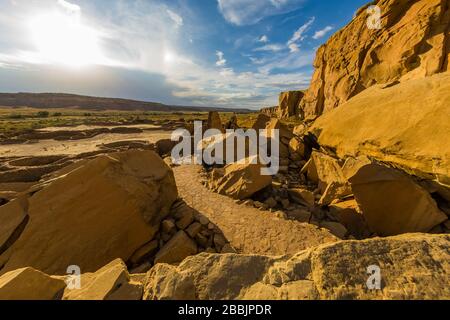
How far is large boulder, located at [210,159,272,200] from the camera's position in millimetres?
7867

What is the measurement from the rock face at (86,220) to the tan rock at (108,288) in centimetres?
259

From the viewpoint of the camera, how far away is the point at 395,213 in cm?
593

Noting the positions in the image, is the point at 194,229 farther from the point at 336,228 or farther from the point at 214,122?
the point at 214,122

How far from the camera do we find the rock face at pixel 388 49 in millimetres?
17234

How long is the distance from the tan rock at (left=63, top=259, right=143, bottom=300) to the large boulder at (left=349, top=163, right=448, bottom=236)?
6.07 meters

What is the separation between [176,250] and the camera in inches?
210

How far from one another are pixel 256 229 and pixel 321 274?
4094 mm

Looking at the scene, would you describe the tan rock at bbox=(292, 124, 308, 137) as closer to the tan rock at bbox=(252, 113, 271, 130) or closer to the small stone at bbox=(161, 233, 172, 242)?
the tan rock at bbox=(252, 113, 271, 130)

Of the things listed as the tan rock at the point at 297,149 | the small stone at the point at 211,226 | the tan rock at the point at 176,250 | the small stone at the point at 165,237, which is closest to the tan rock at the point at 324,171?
the tan rock at the point at 297,149

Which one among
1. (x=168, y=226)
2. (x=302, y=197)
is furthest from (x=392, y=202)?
(x=168, y=226)
